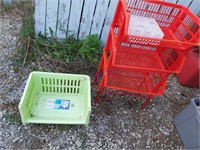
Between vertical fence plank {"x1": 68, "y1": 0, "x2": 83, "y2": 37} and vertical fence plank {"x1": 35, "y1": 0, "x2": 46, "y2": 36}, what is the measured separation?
27 centimetres

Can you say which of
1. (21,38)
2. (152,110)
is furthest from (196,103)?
(21,38)

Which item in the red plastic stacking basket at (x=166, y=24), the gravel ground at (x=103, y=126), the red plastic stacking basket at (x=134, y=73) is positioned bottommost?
the gravel ground at (x=103, y=126)

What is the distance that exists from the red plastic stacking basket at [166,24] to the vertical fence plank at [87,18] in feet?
1.58

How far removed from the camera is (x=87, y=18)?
1908 mm

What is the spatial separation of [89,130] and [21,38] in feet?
3.97

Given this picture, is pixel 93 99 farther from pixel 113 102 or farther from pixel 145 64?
pixel 145 64

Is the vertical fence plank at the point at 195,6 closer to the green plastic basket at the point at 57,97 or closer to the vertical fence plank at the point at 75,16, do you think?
the vertical fence plank at the point at 75,16

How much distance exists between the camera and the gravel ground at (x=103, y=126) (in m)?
1.45

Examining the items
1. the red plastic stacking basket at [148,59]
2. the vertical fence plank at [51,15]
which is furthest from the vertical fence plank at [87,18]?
the red plastic stacking basket at [148,59]

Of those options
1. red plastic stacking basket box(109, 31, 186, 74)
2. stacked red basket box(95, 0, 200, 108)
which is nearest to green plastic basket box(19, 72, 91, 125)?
stacked red basket box(95, 0, 200, 108)

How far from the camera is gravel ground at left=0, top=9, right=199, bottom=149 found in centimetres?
145

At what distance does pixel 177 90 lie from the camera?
2.00 m

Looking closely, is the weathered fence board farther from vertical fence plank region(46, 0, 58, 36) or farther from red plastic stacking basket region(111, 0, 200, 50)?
red plastic stacking basket region(111, 0, 200, 50)

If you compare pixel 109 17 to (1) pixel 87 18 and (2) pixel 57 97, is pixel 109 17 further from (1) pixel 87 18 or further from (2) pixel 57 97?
(2) pixel 57 97
